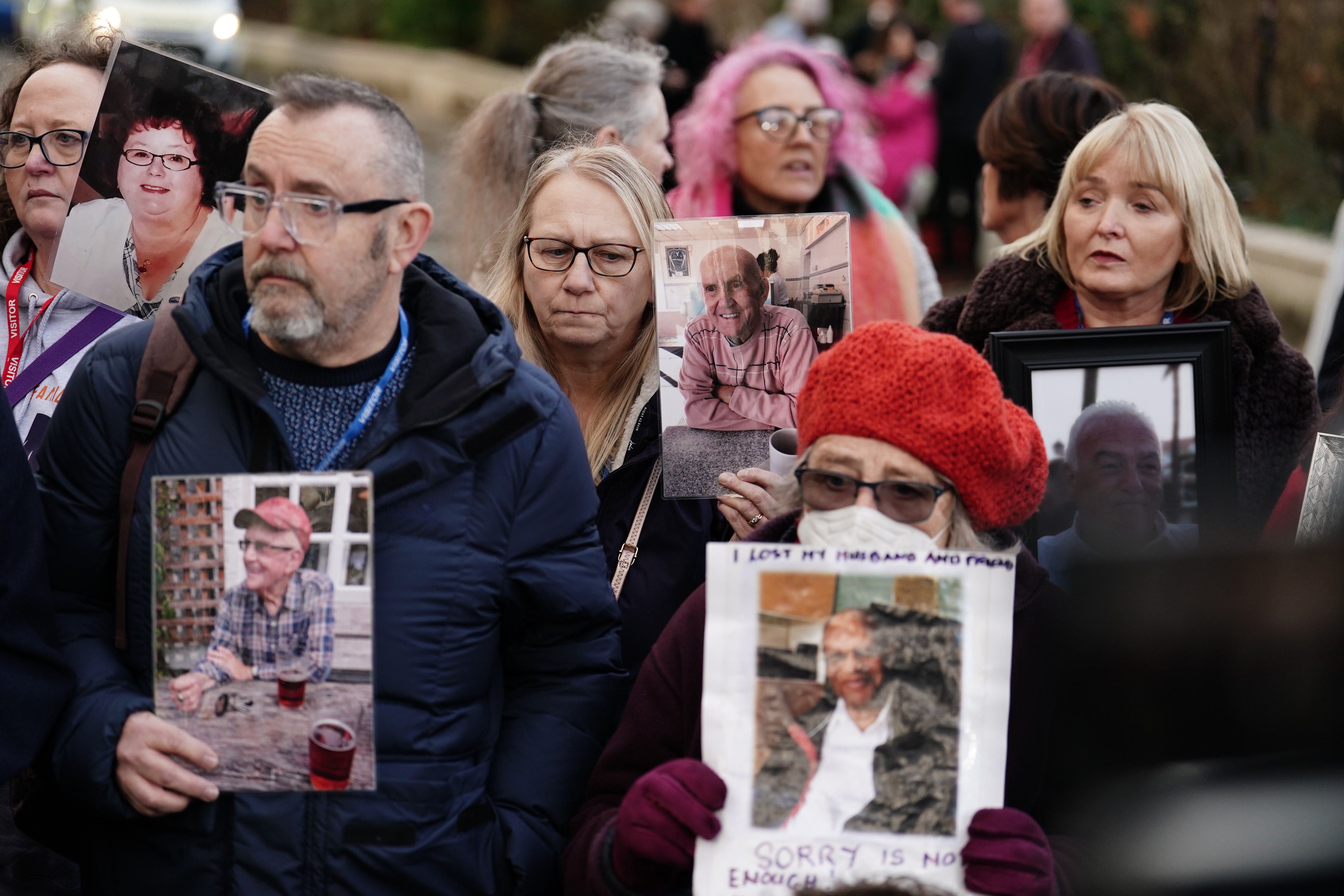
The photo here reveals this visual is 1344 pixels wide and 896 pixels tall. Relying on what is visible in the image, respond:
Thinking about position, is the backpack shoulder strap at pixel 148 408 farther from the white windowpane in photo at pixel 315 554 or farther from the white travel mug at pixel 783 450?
the white travel mug at pixel 783 450

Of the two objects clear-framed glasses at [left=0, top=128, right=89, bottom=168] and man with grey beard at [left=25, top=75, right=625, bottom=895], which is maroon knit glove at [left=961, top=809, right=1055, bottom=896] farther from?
clear-framed glasses at [left=0, top=128, right=89, bottom=168]

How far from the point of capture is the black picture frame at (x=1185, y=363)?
9.91 ft

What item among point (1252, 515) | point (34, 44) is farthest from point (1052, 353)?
point (34, 44)

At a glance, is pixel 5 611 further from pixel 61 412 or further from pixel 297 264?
pixel 297 264

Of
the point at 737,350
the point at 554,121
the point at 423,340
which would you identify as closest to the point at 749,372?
the point at 737,350

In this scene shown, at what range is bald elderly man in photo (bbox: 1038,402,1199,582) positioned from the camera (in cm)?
296

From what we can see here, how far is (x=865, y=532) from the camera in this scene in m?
2.31

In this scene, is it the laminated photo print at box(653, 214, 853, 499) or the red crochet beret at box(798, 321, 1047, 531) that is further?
the laminated photo print at box(653, 214, 853, 499)

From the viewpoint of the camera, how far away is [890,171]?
37.3 ft

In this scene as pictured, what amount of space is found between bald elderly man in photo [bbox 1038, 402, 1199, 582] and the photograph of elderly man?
76 cm

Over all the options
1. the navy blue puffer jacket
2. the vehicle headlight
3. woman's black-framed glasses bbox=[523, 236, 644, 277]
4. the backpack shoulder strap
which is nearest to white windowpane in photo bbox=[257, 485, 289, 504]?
the navy blue puffer jacket

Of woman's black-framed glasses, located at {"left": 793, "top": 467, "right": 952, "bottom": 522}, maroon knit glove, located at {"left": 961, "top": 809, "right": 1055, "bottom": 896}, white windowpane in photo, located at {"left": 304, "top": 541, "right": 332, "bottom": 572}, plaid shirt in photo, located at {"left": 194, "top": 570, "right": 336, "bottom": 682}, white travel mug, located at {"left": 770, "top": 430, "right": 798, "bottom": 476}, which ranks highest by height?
white travel mug, located at {"left": 770, "top": 430, "right": 798, "bottom": 476}

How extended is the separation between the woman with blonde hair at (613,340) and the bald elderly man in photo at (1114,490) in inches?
28.9

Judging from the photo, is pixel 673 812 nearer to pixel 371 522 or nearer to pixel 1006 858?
pixel 1006 858
